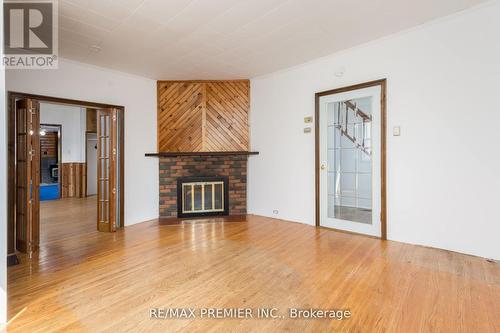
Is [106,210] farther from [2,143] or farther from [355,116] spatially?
[355,116]

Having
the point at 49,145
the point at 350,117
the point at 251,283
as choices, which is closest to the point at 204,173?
the point at 350,117

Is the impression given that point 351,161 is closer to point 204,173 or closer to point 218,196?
point 218,196

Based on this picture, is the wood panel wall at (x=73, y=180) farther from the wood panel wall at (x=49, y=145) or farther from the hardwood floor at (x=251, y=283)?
the hardwood floor at (x=251, y=283)

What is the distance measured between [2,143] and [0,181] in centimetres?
27

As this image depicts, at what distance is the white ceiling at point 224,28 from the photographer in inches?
104

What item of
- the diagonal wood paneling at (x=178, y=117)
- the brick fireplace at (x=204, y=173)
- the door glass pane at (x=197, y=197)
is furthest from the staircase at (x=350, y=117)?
the door glass pane at (x=197, y=197)

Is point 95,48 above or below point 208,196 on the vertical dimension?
above

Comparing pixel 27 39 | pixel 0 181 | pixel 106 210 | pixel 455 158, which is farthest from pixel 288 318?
pixel 27 39

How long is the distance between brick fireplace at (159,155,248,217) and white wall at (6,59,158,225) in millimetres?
193

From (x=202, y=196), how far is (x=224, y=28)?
3.03 meters

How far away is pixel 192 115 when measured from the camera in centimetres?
494

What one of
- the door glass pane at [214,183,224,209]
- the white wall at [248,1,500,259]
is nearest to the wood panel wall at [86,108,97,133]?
the door glass pane at [214,183,224,209]

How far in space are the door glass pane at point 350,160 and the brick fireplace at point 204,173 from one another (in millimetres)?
1800

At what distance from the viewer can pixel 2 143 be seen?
1.79 meters
